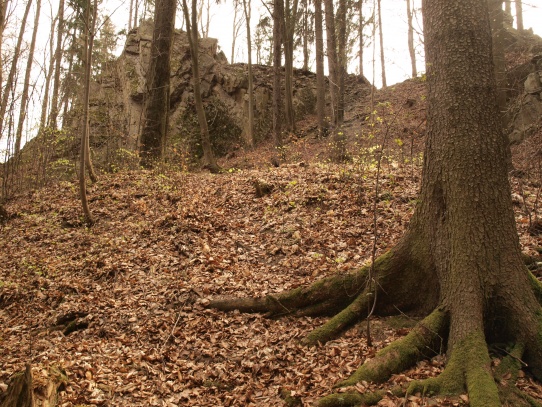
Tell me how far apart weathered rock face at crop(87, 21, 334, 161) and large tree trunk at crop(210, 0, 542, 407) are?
16.2 m

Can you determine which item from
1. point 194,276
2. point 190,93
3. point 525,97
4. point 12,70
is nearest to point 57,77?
point 190,93

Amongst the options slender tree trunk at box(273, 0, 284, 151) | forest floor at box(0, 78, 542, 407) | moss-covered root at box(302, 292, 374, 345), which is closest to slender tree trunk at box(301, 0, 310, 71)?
slender tree trunk at box(273, 0, 284, 151)

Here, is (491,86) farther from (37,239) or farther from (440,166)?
(37,239)

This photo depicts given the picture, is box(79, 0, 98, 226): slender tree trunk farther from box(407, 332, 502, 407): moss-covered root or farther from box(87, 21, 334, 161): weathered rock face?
box(87, 21, 334, 161): weathered rock face

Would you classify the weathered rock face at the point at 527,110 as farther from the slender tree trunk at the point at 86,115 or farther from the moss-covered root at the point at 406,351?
the slender tree trunk at the point at 86,115

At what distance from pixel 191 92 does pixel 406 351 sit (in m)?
19.8

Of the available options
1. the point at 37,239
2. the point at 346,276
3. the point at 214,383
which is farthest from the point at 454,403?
the point at 37,239

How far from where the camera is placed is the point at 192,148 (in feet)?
66.4

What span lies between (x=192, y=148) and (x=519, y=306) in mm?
17961

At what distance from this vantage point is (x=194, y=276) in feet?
22.1

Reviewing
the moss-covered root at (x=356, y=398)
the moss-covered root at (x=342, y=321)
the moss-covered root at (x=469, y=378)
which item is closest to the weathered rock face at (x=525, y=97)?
the moss-covered root at (x=342, y=321)

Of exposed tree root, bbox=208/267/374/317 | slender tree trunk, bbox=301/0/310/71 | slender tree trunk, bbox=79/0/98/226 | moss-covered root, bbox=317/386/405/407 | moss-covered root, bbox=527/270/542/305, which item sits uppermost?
slender tree trunk, bbox=301/0/310/71

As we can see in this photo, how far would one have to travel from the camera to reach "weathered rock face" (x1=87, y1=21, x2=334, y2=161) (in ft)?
66.5

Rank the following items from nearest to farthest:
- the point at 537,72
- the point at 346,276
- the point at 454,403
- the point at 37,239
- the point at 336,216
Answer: the point at 454,403, the point at 346,276, the point at 336,216, the point at 37,239, the point at 537,72
